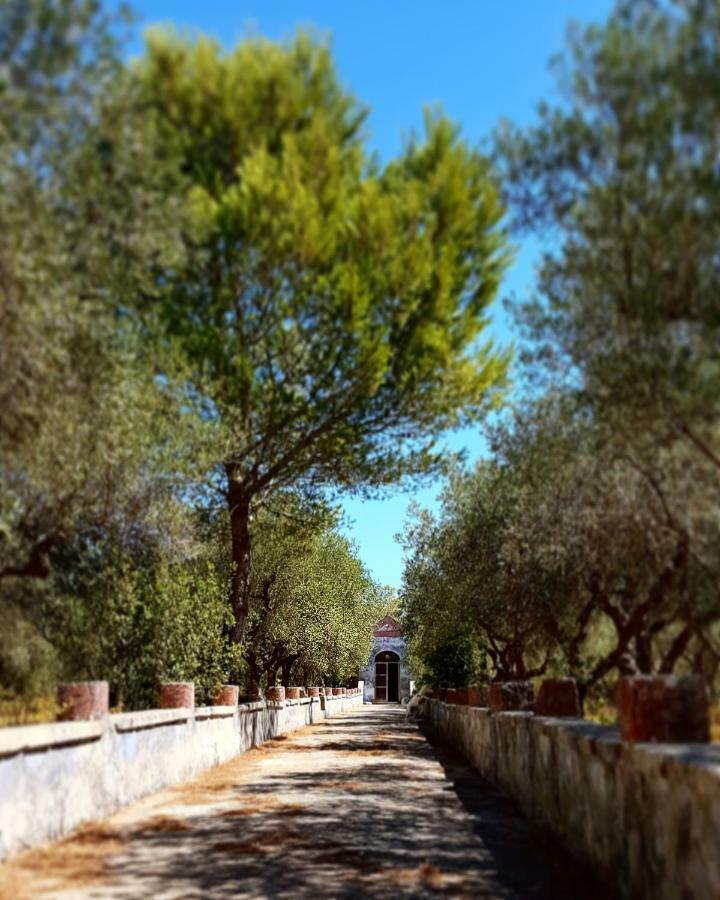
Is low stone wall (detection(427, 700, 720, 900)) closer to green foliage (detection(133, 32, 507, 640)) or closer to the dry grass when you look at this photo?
the dry grass

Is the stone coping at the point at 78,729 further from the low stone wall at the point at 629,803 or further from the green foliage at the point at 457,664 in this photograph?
the green foliage at the point at 457,664

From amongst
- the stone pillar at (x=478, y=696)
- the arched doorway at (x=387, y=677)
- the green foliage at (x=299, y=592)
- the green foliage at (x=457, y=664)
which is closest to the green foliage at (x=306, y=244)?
the stone pillar at (x=478, y=696)

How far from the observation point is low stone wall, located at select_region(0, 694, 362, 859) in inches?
316

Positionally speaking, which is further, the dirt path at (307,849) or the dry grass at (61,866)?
the dirt path at (307,849)

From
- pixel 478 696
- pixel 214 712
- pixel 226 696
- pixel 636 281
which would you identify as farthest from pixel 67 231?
pixel 478 696

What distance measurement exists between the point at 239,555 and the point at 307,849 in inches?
515

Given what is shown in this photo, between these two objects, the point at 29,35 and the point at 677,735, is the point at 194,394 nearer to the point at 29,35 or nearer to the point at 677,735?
the point at 29,35

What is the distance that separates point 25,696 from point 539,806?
425 inches

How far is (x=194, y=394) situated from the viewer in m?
11.6

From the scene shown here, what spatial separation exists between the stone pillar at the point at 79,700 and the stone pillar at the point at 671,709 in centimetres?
655

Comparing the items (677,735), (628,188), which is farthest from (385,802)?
(628,188)

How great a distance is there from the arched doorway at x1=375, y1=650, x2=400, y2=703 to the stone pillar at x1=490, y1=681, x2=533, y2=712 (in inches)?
3001

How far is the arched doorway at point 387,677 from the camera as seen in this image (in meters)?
90.2

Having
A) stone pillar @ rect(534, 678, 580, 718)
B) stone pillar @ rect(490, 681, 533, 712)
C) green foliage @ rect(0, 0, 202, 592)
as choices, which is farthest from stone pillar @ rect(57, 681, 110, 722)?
stone pillar @ rect(490, 681, 533, 712)
